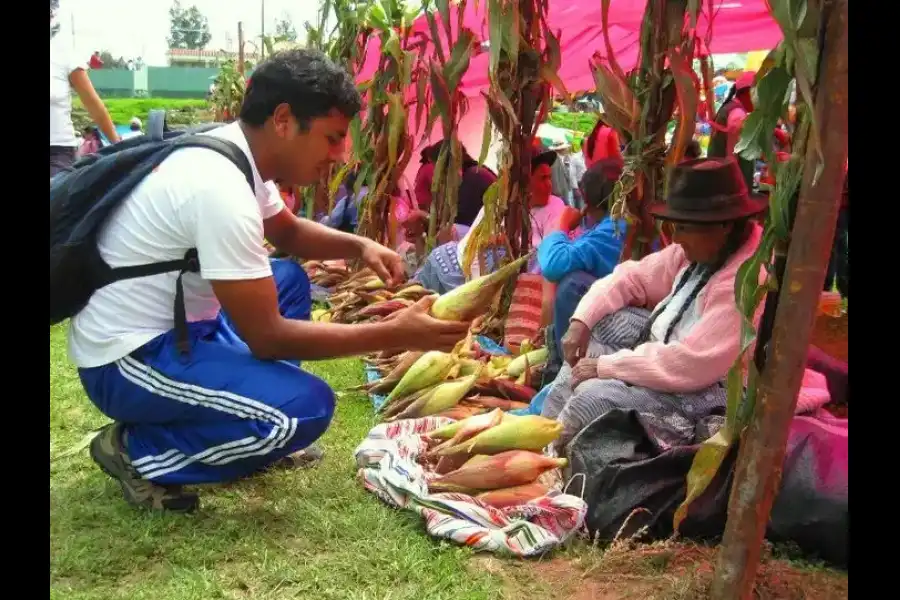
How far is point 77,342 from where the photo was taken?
2.20 meters

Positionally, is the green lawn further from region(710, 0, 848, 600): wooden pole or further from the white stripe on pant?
region(710, 0, 848, 600): wooden pole

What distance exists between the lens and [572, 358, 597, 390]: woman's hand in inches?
107

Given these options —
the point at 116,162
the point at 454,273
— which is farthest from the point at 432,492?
the point at 454,273

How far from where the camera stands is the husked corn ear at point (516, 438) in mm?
2566

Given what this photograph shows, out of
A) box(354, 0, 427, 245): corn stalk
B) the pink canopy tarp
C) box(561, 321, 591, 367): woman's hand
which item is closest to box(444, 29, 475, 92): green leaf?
the pink canopy tarp

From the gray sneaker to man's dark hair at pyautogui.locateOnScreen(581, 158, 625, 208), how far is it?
2189 mm

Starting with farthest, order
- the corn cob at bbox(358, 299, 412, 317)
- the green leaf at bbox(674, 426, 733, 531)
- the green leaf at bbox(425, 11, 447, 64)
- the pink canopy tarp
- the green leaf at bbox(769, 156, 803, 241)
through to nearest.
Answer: the pink canopy tarp < the corn cob at bbox(358, 299, 412, 317) < the green leaf at bbox(425, 11, 447, 64) < the green leaf at bbox(674, 426, 733, 531) < the green leaf at bbox(769, 156, 803, 241)

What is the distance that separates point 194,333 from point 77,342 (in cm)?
30

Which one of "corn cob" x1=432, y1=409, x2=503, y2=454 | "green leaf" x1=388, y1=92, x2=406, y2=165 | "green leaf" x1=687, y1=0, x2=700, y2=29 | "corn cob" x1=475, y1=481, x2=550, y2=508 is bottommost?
"corn cob" x1=475, y1=481, x2=550, y2=508

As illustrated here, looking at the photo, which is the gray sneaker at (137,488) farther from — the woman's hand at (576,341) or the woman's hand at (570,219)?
the woman's hand at (570,219)

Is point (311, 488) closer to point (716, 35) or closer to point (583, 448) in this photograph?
point (583, 448)

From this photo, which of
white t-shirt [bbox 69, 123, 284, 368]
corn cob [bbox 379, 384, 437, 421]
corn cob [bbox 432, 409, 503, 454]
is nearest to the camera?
white t-shirt [bbox 69, 123, 284, 368]
